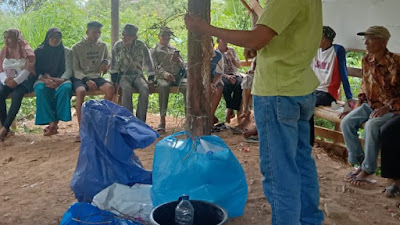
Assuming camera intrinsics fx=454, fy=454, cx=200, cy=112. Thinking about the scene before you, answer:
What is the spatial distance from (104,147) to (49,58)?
3183mm

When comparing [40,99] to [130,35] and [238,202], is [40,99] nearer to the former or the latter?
[130,35]

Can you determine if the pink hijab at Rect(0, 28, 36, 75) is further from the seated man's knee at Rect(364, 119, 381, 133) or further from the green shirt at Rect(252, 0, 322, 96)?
the green shirt at Rect(252, 0, 322, 96)

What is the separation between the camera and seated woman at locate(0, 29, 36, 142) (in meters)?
6.01

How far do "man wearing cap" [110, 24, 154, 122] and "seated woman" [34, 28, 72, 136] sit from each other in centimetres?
68

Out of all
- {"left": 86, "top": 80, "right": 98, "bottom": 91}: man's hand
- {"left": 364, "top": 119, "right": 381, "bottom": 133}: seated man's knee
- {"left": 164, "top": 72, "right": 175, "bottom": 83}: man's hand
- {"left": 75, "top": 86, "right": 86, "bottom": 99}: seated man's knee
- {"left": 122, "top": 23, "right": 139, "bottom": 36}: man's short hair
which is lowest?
{"left": 364, "top": 119, "right": 381, "bottom": 133}: seated man's knee

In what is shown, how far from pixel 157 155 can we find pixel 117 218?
20.1 inches

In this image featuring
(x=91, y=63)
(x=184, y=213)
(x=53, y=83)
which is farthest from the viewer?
(x=91, y=63)

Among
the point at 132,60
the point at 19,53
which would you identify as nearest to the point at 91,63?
the point at 132,60

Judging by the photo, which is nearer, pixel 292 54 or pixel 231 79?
pixel 292 54

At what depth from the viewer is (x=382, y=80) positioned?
4355 millimetres

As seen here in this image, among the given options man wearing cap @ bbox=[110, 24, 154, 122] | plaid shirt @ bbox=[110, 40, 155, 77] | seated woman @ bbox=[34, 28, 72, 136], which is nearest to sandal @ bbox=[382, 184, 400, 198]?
man wearing cap @ bbox=[110, 24, 154, 122]

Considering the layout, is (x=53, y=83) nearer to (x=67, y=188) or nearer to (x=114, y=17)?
(x=114, y=17)

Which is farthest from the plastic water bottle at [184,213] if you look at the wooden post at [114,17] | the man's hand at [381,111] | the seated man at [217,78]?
the wooden post at [114,17]

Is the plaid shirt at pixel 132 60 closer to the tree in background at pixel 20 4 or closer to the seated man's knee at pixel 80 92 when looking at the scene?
the seated man's knee at pixel 80 92
